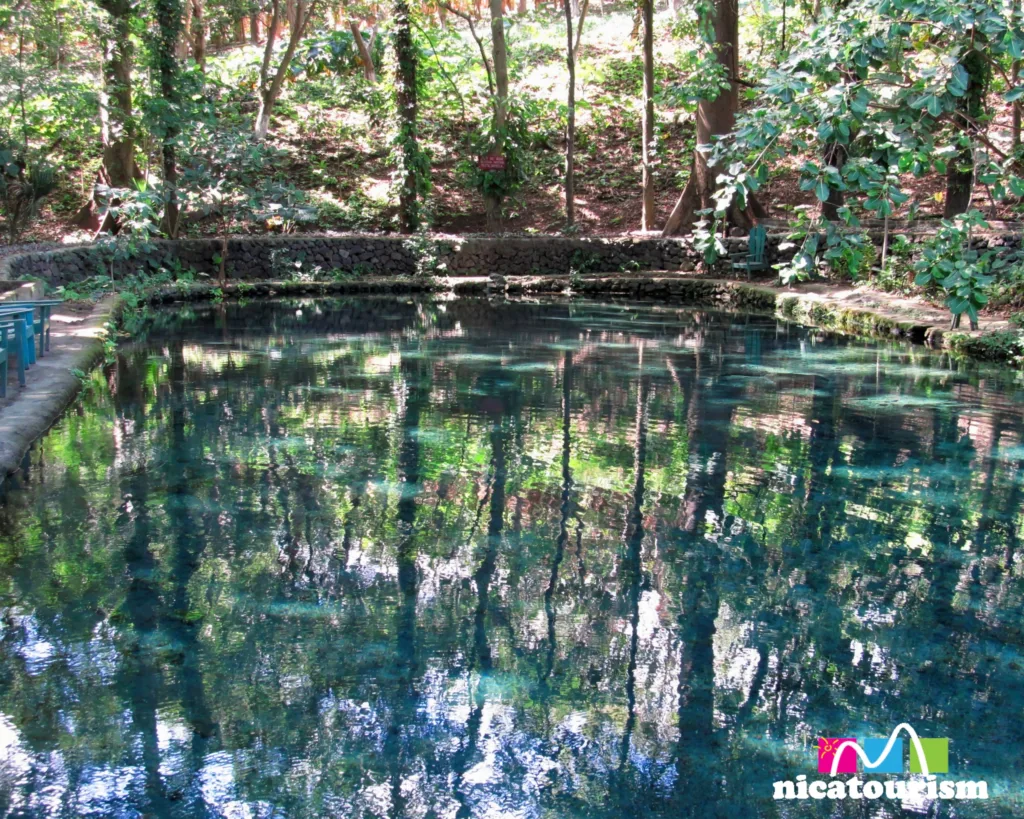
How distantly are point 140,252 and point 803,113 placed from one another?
14146 millimetres

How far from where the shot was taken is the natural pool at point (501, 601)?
3389 mm

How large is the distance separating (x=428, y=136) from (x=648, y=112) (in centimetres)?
745

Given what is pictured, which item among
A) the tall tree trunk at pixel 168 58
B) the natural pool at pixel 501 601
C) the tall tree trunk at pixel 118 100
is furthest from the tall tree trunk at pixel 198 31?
the natural pool at pixel 501 601

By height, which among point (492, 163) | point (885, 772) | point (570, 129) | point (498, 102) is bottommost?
point (885, 772)

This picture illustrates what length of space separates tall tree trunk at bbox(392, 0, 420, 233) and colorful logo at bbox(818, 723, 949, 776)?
741 inches

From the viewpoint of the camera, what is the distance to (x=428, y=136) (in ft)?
84.8

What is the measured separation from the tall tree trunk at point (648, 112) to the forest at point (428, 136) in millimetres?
63

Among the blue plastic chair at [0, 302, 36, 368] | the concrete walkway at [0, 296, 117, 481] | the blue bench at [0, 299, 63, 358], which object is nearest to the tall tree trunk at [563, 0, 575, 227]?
the concrete walkway at [0, 296, 117, 481]

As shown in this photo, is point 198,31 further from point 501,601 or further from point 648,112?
point 501,601

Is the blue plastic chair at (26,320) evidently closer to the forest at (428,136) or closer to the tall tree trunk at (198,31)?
the forest at (428,136)

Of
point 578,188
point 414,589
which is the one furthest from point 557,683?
point 578,188

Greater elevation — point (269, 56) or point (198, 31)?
point (198, 31)

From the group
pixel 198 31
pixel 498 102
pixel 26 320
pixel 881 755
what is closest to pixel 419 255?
pixel 498 102

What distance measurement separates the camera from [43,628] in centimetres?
440
